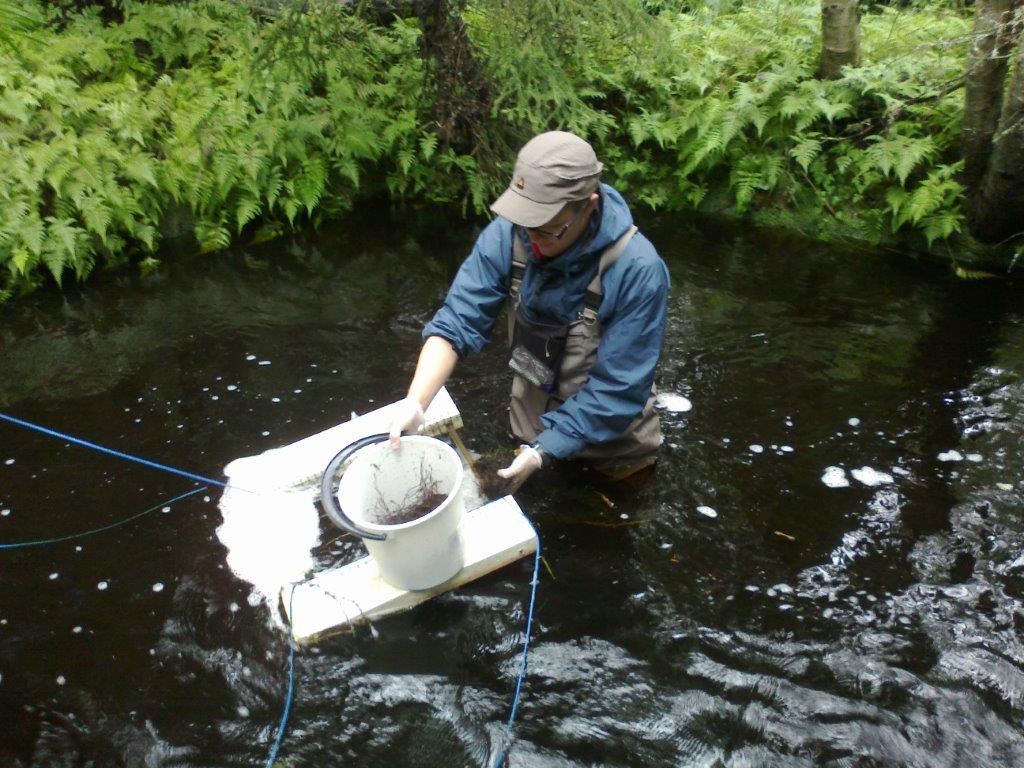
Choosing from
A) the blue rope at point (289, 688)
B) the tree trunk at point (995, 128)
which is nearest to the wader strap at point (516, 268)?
the blue rope at point (289, 688)

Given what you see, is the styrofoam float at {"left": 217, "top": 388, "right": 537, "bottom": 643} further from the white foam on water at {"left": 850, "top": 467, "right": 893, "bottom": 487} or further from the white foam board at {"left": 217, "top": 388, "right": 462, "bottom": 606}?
the white foam on water at {"left": 850, "top": 467, "right": 893, "bottom": 487}

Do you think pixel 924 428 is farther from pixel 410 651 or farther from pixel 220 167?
pixel 220 167

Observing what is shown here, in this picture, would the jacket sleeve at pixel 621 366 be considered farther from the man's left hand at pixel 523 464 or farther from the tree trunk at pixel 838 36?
the tree trunk at pixel 838 36

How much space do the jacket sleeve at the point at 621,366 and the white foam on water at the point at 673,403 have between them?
177 centimetres

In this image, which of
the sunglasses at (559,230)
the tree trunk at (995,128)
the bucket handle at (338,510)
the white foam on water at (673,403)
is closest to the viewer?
the bucket handle at (338,510)

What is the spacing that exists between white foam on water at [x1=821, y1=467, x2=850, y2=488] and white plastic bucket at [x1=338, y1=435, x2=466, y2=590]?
90.5 inches

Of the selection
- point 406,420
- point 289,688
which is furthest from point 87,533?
point 406,420

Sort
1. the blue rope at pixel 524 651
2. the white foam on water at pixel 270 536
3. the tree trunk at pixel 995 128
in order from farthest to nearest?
the tree trunk at pixel 995 128 < the white foam on water at pixel 270 536 < the blue rope at pixel 524 651

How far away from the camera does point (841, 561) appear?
359 centimetres

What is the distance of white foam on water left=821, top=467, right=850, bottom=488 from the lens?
4090 millimetres

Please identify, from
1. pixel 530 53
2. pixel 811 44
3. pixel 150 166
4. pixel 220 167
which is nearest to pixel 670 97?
pixel 811 44

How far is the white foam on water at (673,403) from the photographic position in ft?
15.6

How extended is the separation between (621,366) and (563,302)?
0.39 meters

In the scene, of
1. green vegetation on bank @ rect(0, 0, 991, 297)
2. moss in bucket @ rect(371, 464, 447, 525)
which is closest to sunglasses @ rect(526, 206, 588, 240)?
moss in bucket @ rect(371, 464, 447, 525)
